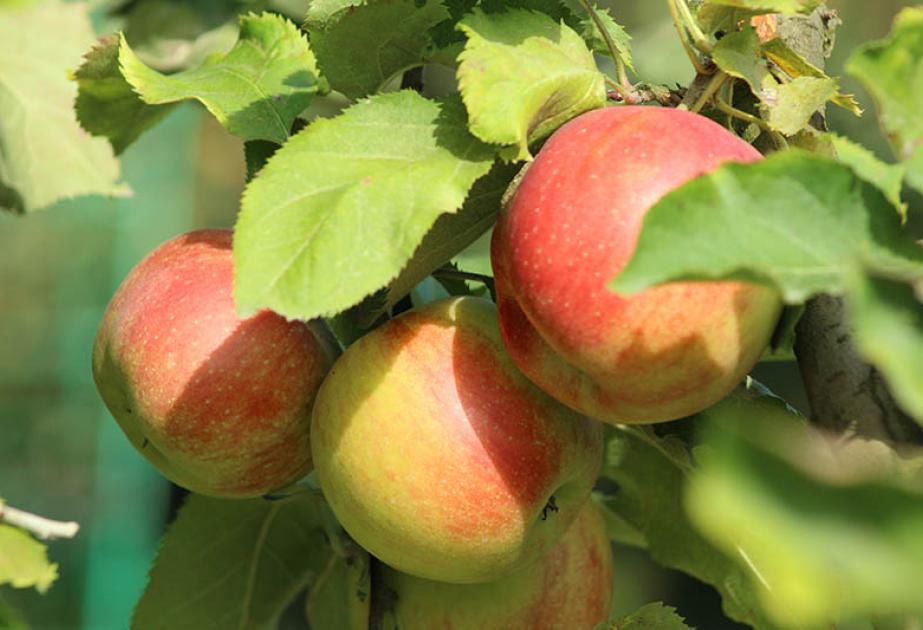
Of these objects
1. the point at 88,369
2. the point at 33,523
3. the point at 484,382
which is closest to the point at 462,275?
the point at 484,382

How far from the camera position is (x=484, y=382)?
0.70 metres

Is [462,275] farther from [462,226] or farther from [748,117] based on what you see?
[748,117]

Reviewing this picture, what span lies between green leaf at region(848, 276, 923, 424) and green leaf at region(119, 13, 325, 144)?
1.32 feet

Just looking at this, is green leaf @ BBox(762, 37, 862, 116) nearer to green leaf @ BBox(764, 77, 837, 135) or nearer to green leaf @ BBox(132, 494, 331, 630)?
green leaf @ BBox(764, 77, 837, 135)

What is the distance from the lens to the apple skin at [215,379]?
2.45ft

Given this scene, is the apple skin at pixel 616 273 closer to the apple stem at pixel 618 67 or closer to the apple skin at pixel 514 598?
the apple stem at pixel 618 67

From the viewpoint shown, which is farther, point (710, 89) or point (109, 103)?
point (109, 103)

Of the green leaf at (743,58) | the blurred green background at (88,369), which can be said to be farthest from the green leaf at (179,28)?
the green leaf at (743,58)

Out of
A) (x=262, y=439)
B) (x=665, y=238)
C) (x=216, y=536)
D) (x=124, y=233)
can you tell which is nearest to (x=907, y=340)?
(x=665, y=238)

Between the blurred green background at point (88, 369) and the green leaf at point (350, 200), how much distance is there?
64 centimetres

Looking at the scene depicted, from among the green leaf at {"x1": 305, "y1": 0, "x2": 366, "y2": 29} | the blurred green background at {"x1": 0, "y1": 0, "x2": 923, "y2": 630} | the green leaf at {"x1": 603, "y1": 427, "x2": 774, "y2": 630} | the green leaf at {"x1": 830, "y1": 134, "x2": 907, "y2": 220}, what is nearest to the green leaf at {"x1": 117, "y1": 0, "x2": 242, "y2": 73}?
the blurred green background at {"x1": 0, "y1": 0, "x2": 923, "y2": 630}

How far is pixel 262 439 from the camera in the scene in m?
0.75

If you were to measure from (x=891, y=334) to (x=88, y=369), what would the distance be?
1.92m

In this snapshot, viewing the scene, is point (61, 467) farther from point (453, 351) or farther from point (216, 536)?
point (453, 351)
